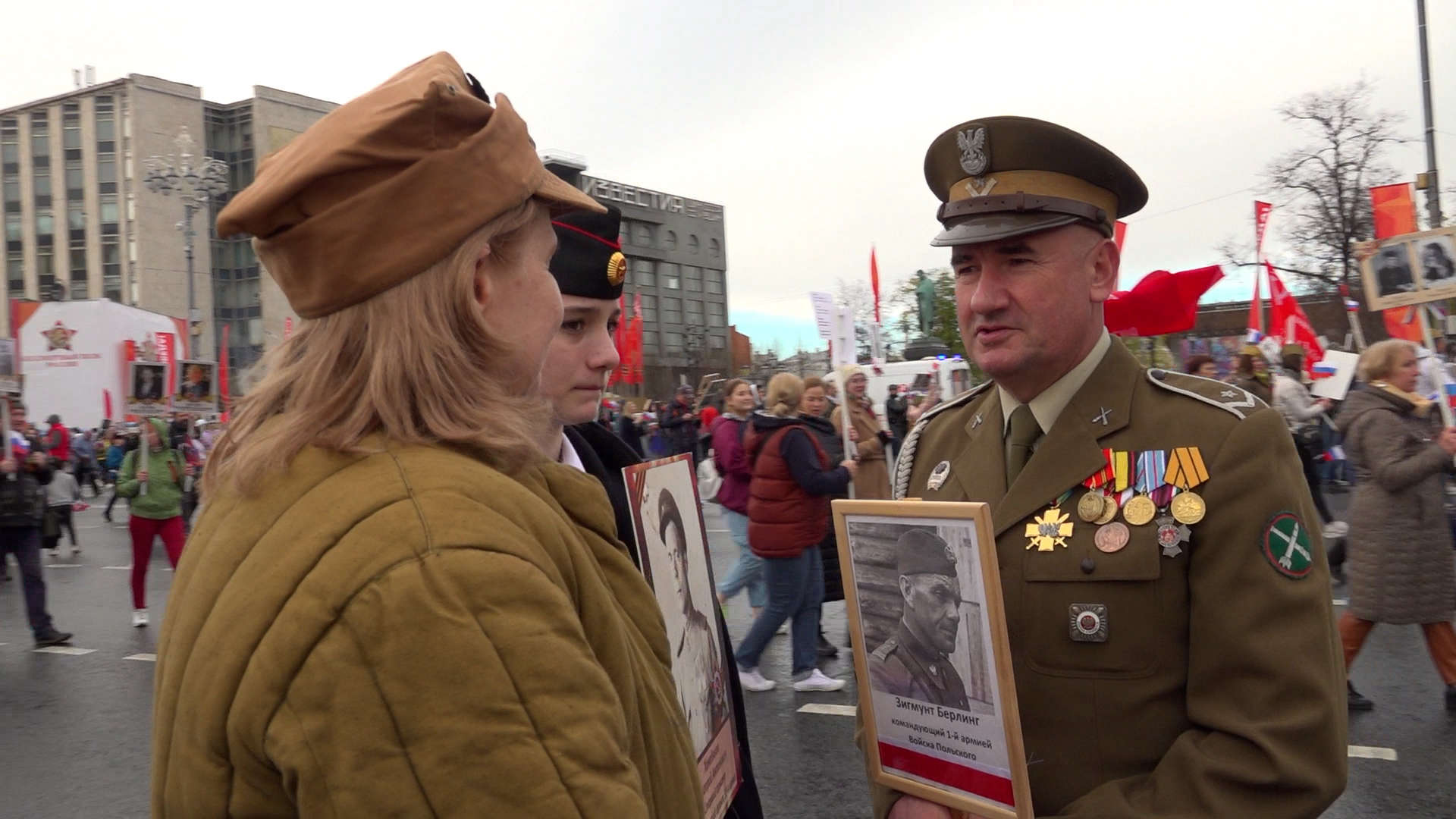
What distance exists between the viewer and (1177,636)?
186 cm

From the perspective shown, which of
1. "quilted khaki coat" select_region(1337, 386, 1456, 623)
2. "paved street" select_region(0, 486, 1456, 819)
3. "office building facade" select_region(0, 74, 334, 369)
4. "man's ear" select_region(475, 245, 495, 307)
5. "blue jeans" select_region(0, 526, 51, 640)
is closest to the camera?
"man's ear" select_region(475, 245, 495, 307)

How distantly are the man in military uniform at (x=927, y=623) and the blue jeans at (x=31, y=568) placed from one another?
359 inches

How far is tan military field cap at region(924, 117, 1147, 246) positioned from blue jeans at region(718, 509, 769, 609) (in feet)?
18.0

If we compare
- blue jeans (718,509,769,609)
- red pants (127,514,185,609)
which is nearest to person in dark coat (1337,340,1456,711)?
blue jeans (718,509,769,609)

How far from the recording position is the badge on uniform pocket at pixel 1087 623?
6.22 ft

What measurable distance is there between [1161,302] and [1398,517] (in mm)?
4175

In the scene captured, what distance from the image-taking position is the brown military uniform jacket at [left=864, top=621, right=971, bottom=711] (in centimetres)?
183

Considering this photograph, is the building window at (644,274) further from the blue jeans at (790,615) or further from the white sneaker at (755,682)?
the white sneaker at (755,682)

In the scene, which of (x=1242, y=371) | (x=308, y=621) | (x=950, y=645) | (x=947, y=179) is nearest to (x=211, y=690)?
(x=308, y=621)

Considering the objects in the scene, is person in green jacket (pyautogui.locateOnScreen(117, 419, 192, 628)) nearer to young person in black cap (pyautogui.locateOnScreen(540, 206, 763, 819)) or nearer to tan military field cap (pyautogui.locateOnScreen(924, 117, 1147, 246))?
young person in black cap (pyautogui.locateOnScreen(540, 206, 763, 819))

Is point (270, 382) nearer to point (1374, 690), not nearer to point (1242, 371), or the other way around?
point (1374, 690)

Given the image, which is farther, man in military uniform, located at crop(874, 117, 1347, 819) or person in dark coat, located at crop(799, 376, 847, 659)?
person in dark coat, located at crop(799, 376, 847, 659)

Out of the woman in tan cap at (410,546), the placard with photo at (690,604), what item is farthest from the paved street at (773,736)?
the woman in tan cap at (410,546)

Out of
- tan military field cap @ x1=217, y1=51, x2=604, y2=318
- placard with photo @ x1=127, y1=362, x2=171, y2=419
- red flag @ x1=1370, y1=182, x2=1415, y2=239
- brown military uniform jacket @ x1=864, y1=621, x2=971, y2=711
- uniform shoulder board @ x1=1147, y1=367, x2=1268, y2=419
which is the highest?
red flag @ x1=1370, y1=182, x2=1415, y2=239
